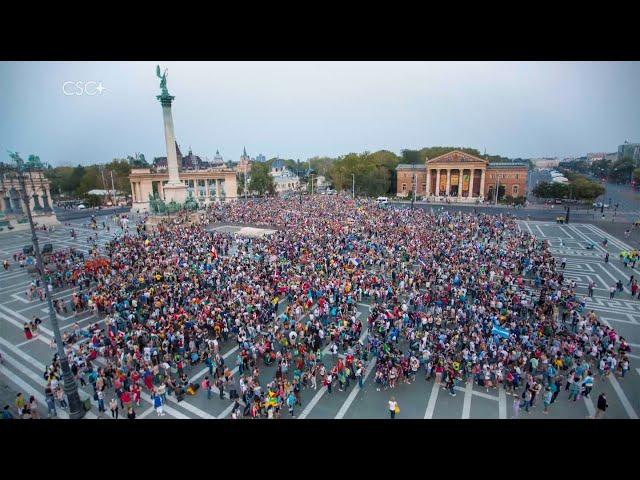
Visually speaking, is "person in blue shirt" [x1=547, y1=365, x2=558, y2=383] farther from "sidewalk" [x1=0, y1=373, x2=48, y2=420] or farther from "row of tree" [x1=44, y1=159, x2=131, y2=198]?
"row of tree" [x1=44, y1=159, x2=131, y2=198]

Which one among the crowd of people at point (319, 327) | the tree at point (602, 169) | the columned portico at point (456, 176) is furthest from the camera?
the tree at point (602, 169)

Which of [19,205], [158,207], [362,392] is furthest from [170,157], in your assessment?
[362,392]

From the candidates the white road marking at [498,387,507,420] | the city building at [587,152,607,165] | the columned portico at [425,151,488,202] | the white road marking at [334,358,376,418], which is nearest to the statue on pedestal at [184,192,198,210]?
the white road marking at [334,358,376,418]

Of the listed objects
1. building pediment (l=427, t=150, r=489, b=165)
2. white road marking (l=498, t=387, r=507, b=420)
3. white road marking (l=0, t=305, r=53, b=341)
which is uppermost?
building pediment (l=427, t=150, r=489, b=165)

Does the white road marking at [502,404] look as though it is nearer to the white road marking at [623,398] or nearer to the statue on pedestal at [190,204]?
the white road marking at [623,398]

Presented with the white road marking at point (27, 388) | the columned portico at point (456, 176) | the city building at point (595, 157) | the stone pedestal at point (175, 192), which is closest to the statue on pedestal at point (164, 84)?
the stone pedestal at point (175, 192)
